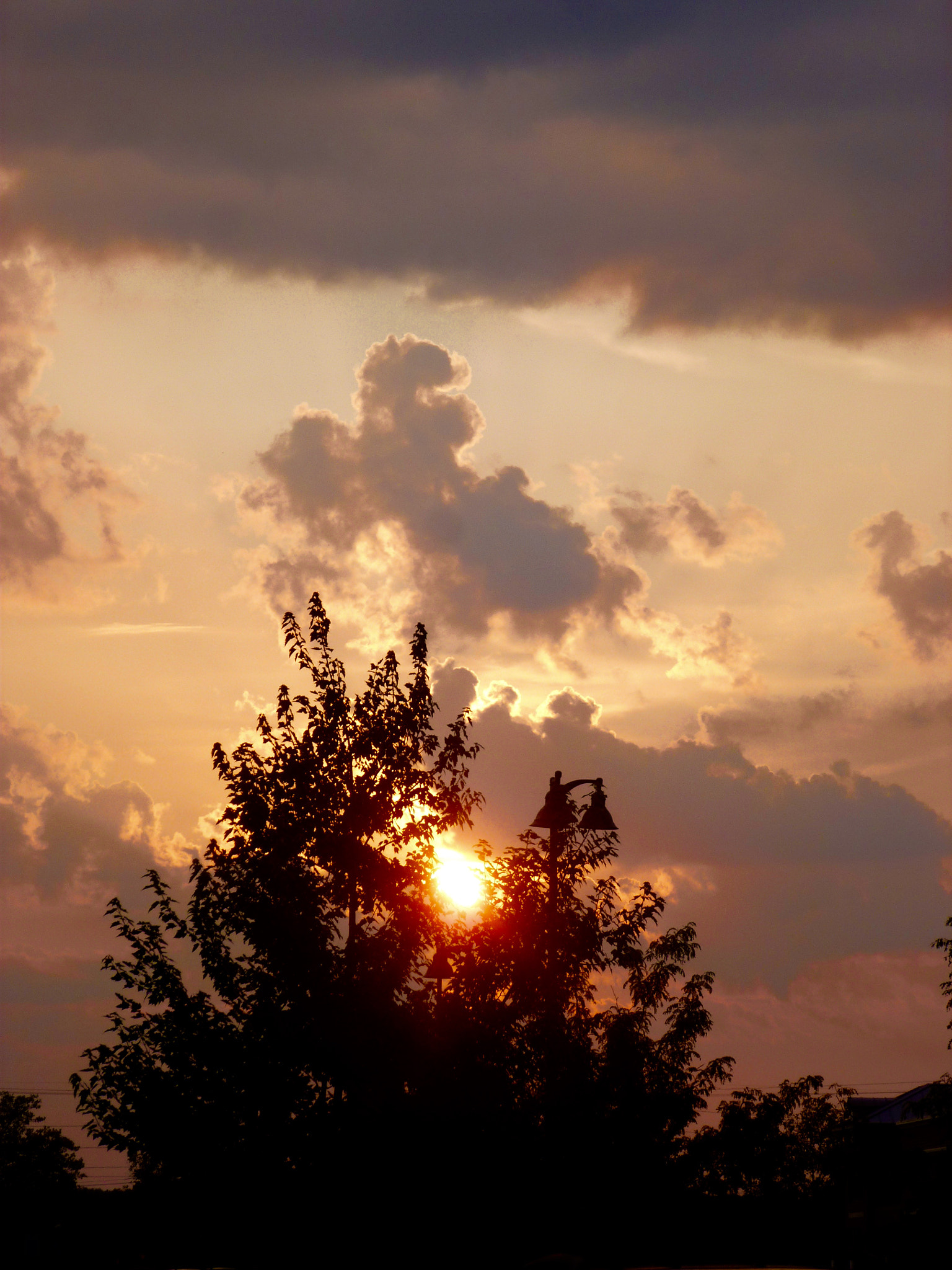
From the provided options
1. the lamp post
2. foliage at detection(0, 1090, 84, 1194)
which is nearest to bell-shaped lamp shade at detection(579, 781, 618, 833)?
the lamp post

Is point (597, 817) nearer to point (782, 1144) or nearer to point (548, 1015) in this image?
point (548, 1015)

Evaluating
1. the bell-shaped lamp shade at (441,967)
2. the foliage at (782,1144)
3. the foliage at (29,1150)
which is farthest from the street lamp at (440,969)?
the foliage at (29,1150)

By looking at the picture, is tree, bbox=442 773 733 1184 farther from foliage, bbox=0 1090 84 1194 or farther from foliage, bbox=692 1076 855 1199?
foliage, bbox=0 1090 84 1194

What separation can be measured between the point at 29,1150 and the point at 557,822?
113 m

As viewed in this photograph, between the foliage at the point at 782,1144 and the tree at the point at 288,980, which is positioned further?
the foliage at the point at 782,1144

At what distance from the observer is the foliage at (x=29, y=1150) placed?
11069 cm

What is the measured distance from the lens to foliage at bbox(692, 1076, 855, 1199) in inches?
2120

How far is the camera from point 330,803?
60.4ft

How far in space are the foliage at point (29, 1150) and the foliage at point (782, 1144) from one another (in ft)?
202

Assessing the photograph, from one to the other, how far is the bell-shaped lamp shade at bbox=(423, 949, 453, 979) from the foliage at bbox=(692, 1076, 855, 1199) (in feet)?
98.2

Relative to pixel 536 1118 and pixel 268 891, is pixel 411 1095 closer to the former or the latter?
pixel 536 1118

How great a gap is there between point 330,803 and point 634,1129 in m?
7.62

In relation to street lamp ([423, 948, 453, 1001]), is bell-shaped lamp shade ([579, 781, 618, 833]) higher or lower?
higher

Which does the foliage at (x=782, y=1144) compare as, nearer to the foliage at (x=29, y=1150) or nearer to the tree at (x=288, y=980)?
the tree at (x=288, y=980)
